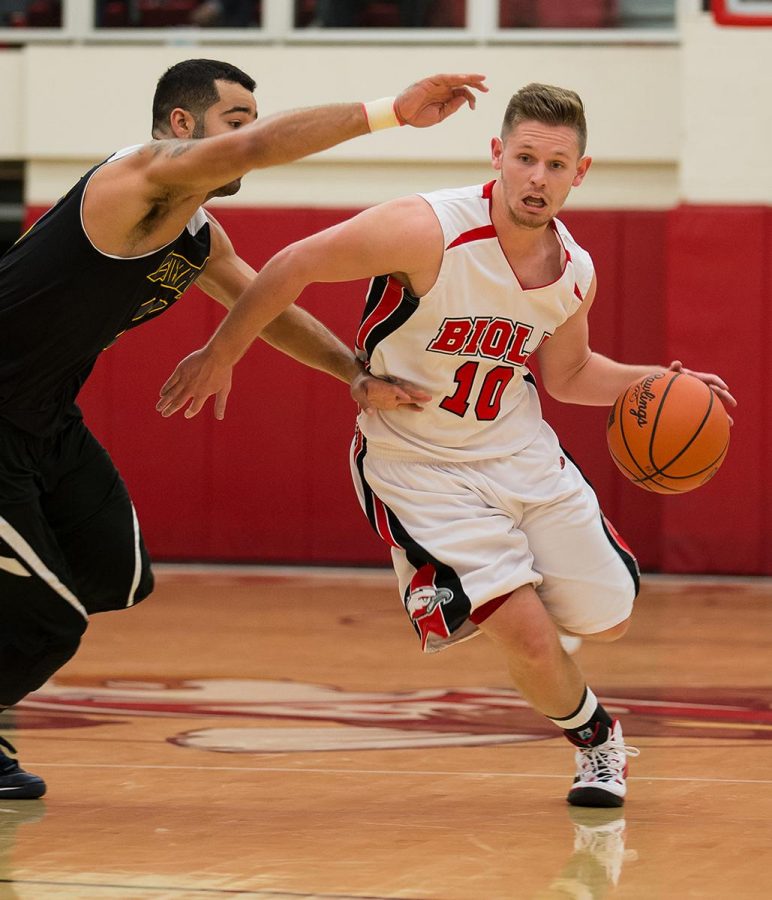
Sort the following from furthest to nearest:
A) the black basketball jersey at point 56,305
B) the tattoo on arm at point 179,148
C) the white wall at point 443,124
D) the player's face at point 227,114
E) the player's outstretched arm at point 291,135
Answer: the white wall at point 443,124
the player's face at point 227,114
the black basketball jersey at point 56,305
the tattoo on arm at point 179,148
the player's outstretched arm at point 291,135

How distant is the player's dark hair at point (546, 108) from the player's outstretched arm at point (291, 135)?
1.31 feet

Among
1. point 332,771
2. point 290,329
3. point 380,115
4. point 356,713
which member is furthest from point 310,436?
point 380,115

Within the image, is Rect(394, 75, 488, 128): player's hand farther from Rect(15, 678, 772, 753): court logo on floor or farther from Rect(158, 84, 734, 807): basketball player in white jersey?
Rect(15, 678, 772, 753): court logo on floor

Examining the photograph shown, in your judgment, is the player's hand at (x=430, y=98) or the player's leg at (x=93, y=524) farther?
the player's leg at (x=93, y=524)

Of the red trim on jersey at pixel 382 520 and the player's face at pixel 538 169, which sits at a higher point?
the player's face at pixel 538 169

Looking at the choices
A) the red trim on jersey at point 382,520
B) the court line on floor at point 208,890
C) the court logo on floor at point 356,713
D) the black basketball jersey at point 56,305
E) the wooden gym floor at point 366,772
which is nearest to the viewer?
the court line on floor at point 208,890

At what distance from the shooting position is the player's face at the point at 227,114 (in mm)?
3664

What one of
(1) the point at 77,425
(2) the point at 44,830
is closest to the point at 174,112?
(1) the point at 77,425

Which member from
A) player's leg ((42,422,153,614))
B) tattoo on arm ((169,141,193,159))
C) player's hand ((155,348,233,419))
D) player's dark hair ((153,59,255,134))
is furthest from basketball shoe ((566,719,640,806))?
player's dark hair ((153,59,255,134))

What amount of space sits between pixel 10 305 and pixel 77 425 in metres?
0.42

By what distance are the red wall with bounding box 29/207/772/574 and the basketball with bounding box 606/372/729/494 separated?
525 centimetres

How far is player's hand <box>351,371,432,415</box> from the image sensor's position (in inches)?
150

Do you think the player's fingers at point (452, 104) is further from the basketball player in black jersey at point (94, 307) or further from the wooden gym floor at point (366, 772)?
the wooden gym floor at point (366, 772)

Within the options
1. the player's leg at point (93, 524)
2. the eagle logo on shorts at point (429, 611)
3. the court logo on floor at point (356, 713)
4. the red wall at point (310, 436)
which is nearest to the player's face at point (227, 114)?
A: the player's leg at point (93, 524)
